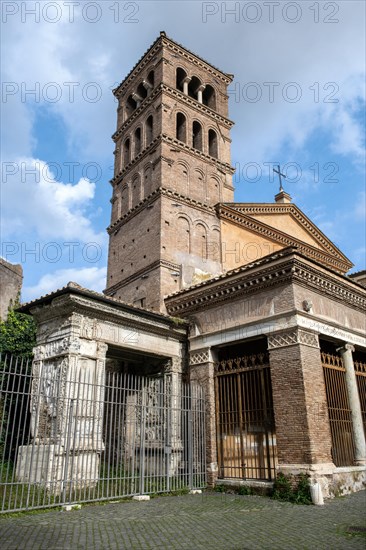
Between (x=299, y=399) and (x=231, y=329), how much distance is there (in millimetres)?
2754

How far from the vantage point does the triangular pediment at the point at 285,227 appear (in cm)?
1880

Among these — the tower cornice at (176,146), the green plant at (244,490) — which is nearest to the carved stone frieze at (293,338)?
the green plant at (244,490)

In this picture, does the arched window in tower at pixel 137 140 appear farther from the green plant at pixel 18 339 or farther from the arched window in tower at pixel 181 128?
the green plant at pixel 18 339

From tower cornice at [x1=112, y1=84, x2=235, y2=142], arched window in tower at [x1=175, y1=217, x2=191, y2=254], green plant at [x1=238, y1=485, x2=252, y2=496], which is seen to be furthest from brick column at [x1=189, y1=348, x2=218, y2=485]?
tower cornice at [x1=112, y1=84, x2=235, y2=142]

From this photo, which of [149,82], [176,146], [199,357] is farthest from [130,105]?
[199,357]

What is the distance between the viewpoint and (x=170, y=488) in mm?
10234

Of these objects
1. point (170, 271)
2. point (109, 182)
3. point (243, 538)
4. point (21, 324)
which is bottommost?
point (243, 538)

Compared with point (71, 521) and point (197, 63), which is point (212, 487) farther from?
point (197, 63)

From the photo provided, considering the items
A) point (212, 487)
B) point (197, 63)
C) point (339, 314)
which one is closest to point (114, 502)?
point (212, 487)

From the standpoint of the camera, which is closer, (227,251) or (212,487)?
(212,487)

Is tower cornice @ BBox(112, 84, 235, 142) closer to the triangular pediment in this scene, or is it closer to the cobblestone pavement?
the triangular pediment

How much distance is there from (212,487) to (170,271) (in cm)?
750

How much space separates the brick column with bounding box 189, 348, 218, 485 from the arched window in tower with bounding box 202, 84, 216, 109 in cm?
1471

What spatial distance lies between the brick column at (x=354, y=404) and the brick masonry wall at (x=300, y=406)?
1784mm
